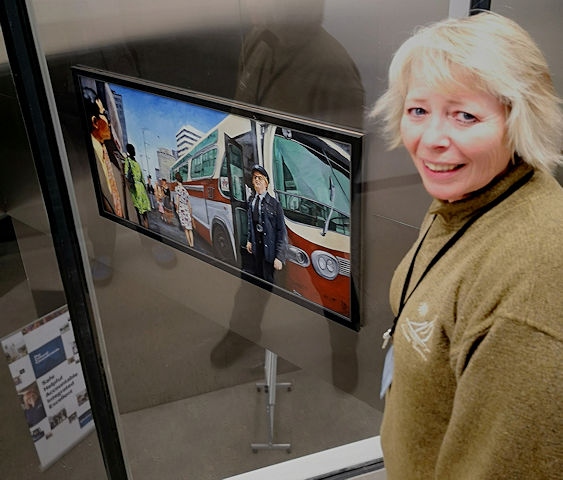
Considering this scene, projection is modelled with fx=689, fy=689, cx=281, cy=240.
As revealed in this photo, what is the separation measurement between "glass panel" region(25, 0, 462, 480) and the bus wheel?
4cm

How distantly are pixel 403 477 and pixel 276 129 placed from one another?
1.04 meters

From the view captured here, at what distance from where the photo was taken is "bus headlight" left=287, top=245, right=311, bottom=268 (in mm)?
2271

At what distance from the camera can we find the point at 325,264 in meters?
2.27

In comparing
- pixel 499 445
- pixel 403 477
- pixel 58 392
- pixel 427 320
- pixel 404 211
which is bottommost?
pixel 58 392

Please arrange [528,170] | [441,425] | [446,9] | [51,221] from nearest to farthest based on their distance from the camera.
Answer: [528,170] → [441,425] → [51,221] → [446,9]

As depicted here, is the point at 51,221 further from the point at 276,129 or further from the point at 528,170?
the point at 528,170

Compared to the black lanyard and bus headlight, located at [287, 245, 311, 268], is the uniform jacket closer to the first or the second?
bus headlight, located at [287, 245, 311, 268]

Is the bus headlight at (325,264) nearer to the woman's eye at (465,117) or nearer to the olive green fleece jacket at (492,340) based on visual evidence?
the olive green fleece jacket at (492,340)

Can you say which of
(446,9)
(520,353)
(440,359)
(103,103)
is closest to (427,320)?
(440,359)

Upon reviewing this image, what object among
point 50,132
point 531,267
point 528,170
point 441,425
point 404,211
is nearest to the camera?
point 531,267

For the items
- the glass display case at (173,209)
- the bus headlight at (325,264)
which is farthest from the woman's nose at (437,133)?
the bus headlight at (325,264)

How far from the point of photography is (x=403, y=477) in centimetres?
146

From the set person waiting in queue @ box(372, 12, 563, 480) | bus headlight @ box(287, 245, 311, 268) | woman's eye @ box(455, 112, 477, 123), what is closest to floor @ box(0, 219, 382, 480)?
bus headlight @ box(287, 245, 311, 268)

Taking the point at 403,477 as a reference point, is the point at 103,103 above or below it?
above
